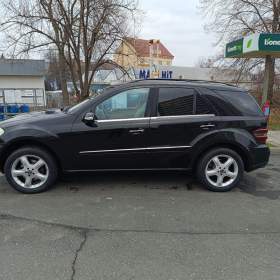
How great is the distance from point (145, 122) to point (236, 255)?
7.29 ft

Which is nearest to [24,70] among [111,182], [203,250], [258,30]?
[258,30]

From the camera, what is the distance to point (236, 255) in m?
2.68

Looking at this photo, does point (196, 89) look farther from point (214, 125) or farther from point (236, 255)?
point (236, 255)

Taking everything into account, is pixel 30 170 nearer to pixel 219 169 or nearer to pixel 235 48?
pixel 219 169

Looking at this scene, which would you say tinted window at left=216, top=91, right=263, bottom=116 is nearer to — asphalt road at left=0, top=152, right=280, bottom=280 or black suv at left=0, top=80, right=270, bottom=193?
Answer: black suv at left=0, top=80, right=270, bottom=193

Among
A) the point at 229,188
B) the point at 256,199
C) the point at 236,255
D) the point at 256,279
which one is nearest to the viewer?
the point at 256,279

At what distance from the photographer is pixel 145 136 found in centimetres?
414

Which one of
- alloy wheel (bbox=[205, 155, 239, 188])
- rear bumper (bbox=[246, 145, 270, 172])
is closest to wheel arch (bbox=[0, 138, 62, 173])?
alloy wheel (bbox=[205, 155, 239, 188])

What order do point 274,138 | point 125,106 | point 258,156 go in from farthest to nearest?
point 274,138
point 258,156
point 125,106

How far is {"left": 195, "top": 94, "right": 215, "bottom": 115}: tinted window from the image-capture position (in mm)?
4254

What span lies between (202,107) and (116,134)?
145cm

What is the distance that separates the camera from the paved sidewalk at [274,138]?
25.6 feet

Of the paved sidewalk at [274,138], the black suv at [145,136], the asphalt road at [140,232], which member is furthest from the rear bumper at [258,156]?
the paved sidewalk at [274,138]

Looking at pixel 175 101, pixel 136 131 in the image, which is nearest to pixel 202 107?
pixel 175 101
